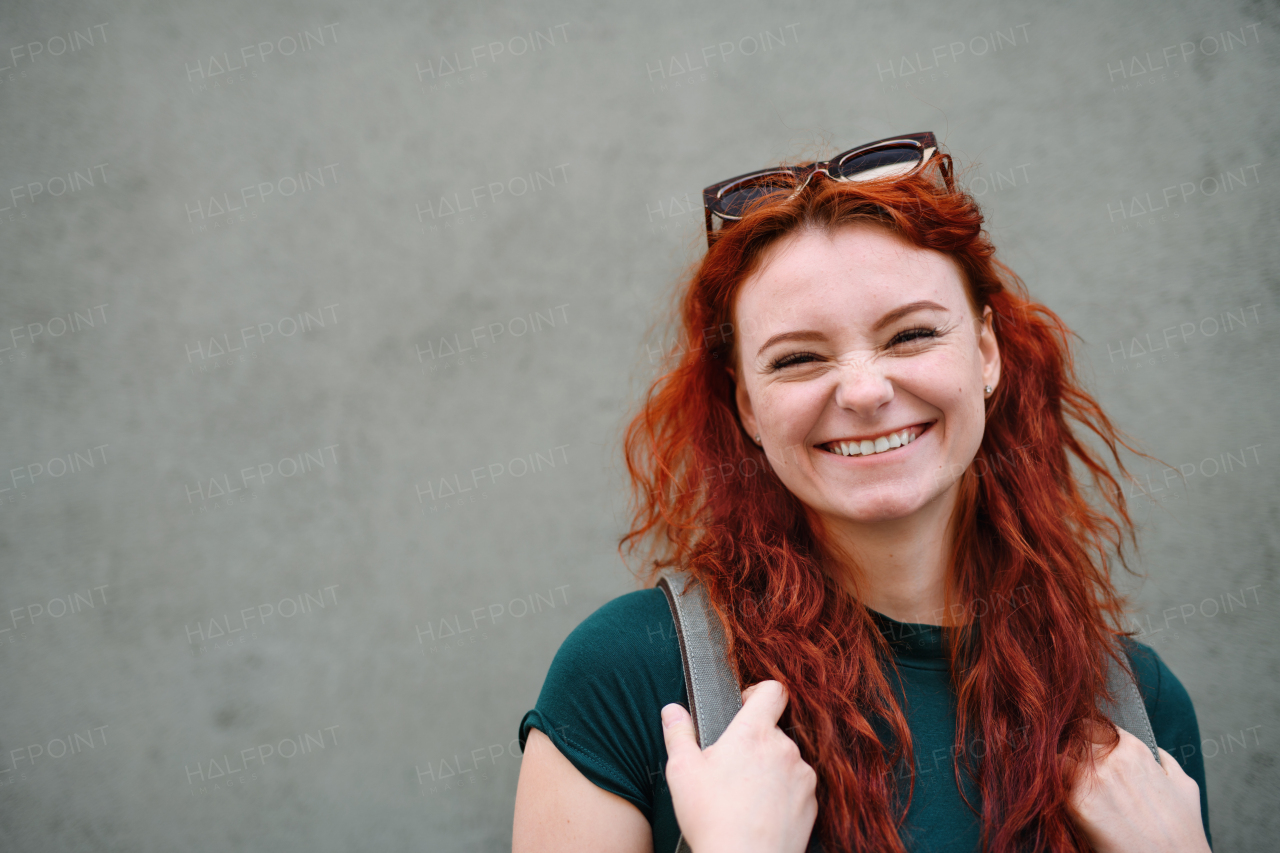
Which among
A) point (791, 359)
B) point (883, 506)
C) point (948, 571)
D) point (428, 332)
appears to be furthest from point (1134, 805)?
point (428, 332)

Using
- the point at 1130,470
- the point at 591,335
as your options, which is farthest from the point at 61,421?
the point at 1130,470

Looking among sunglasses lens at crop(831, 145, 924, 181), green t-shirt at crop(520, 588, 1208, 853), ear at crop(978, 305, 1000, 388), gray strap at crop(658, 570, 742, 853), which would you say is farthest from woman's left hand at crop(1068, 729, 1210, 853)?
sunglasses lens at crop(831, 145, 924, 181)

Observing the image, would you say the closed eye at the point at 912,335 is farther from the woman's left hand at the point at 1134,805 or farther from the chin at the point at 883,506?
the woman's left hand at the point at 1134,805

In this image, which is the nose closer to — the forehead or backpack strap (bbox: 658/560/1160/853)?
the forehead

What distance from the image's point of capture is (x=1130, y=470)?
2256 millimetres

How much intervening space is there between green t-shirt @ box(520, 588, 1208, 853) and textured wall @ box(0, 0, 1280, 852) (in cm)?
102

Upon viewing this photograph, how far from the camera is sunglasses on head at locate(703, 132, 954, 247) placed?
1.43 m

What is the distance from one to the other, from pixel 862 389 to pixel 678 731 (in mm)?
667

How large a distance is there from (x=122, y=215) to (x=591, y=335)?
1.53 metres

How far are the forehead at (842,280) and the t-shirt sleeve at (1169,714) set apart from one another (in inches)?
33.7

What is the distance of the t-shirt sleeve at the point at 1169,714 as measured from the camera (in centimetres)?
146

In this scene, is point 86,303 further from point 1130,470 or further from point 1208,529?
point 1208,529

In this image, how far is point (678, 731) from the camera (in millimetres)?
1150

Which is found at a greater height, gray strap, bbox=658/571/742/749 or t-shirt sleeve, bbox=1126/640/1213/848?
gray strap, bbox=658/571/742/749
